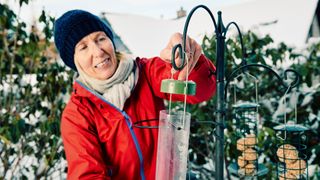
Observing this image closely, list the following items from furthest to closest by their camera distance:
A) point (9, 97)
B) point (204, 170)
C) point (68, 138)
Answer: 1. point (204, 170)
2. point (9, 97)
3. point (68, 138)

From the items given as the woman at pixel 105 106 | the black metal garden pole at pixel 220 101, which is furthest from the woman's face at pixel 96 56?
the black metal garden pole at pixel 220 101

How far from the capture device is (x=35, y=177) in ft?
7.64

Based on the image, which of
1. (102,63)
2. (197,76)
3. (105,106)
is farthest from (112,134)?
(197,76)

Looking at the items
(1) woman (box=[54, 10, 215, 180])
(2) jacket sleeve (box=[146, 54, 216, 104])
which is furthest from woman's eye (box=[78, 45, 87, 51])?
(2) jacket sleeve (box=[146, 54, 216, 104])

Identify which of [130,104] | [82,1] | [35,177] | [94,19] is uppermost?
[82,1]

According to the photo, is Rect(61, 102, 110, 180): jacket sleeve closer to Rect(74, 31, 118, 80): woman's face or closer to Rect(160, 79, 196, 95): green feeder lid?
Rect(74, 31, 118, 80): woman's face

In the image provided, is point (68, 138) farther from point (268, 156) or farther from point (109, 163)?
point (268, 156)

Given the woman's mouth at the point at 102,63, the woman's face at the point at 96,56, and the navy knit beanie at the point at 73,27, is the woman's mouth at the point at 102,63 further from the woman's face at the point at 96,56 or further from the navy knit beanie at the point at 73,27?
the navy knit beanie at the point at 73,27

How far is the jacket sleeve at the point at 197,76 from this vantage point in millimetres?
1024

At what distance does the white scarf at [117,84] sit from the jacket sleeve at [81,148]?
111mm

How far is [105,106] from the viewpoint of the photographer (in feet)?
3.85

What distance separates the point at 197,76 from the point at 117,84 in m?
0.32

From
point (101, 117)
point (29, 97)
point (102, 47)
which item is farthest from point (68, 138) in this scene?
point (29, 97)

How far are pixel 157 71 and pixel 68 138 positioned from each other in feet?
1.40
